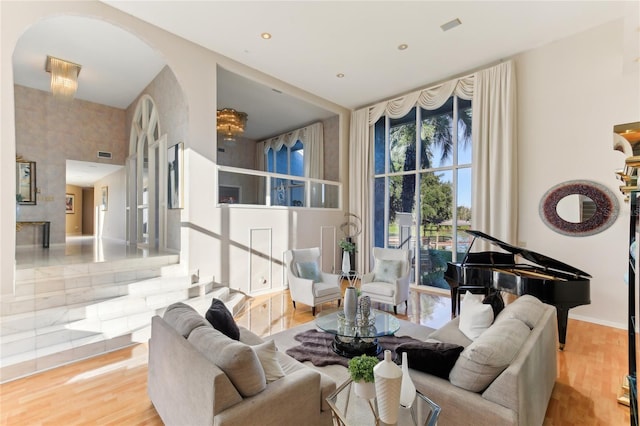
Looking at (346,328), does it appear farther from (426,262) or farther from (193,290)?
(426,262)

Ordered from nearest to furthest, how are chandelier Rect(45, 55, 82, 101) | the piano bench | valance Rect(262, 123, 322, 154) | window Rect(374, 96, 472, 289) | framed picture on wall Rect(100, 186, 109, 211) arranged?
the piano bench → chandelier Rect(45, 55, 82, 101) → window Rect(374, 96, 472, 289) → valance Rect(262, 123, 322, 154) → framed picture on wall Rect(100, 186, 109, 211)

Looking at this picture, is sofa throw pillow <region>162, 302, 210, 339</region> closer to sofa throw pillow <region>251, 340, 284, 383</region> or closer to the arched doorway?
sofa throw pillow <region>251, 340, 284, 383</region>

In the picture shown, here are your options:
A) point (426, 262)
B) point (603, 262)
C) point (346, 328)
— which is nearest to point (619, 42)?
point (603, 262)

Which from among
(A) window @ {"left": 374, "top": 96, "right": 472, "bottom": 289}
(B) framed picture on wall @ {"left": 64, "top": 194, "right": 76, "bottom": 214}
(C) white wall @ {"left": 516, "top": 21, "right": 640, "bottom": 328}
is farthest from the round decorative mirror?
(B) framed picture on wall @ {"left": 64, "top": 194, "right": 76, "bottom": 214}

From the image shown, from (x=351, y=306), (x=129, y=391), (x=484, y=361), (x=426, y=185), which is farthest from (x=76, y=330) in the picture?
(x=426, y=185)

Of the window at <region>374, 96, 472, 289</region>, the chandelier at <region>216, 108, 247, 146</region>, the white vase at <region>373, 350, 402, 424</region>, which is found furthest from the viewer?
the chandelier at <region>216, 108, 247, 146</region>

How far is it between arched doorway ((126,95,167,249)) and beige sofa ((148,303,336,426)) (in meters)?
4.31

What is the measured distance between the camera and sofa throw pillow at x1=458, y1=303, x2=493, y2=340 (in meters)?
2.47

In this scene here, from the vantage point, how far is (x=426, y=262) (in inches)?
245

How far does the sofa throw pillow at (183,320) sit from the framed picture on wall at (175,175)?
3.06 meters

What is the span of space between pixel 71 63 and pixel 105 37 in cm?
110

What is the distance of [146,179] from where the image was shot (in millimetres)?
6754

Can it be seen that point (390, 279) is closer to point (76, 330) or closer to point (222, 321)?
point (222, 321)

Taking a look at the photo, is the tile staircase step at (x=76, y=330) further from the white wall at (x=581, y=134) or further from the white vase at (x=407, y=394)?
the white wall at (x=581, y=134)
